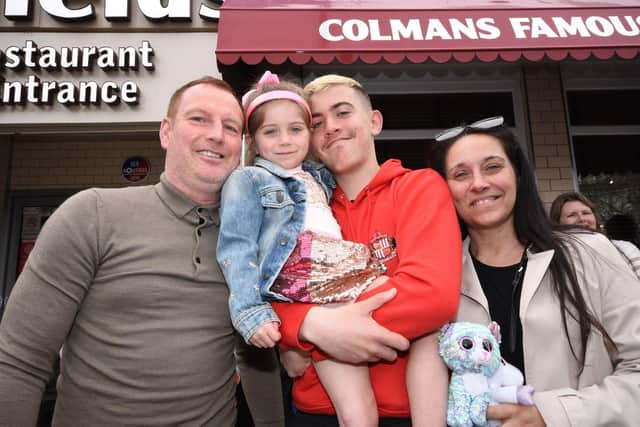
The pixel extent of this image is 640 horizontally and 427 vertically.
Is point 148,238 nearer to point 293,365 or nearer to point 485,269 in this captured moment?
point 293,365

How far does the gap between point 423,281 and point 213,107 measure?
3.54ft

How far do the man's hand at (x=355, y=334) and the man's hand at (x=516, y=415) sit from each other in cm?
39

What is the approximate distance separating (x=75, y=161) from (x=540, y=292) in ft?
22.5

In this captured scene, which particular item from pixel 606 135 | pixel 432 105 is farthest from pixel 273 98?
pixel 606 135

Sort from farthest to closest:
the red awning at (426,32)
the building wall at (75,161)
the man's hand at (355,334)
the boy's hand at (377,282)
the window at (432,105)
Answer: the building wall at (75,161)
the window at (432,105)
the red awning at (426,32)
the boy's hand at (377,282)
the man's hand at (355,334)

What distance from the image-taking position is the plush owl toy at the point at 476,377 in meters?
1.45

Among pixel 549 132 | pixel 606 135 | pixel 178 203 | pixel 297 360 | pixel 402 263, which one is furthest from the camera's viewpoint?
pixel 606 135

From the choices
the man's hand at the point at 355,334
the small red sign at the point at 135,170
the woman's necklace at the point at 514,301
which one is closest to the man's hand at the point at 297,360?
the man's hand at the point at 355,334

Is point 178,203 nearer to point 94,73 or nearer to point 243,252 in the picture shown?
point 243,252

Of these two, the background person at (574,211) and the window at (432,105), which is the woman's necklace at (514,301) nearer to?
the background person at (574,211)

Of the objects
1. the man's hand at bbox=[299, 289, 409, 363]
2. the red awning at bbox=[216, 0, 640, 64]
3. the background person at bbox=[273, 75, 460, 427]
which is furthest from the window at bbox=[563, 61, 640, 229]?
the man's hand at bbox=[299, 289, 409, 363]

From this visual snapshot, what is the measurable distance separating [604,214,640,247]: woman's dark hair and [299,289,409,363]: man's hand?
16.5ft

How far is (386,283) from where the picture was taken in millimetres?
1494

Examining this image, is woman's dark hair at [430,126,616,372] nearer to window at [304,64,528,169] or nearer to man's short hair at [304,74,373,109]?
man's short hair at [304,74,373,109]
